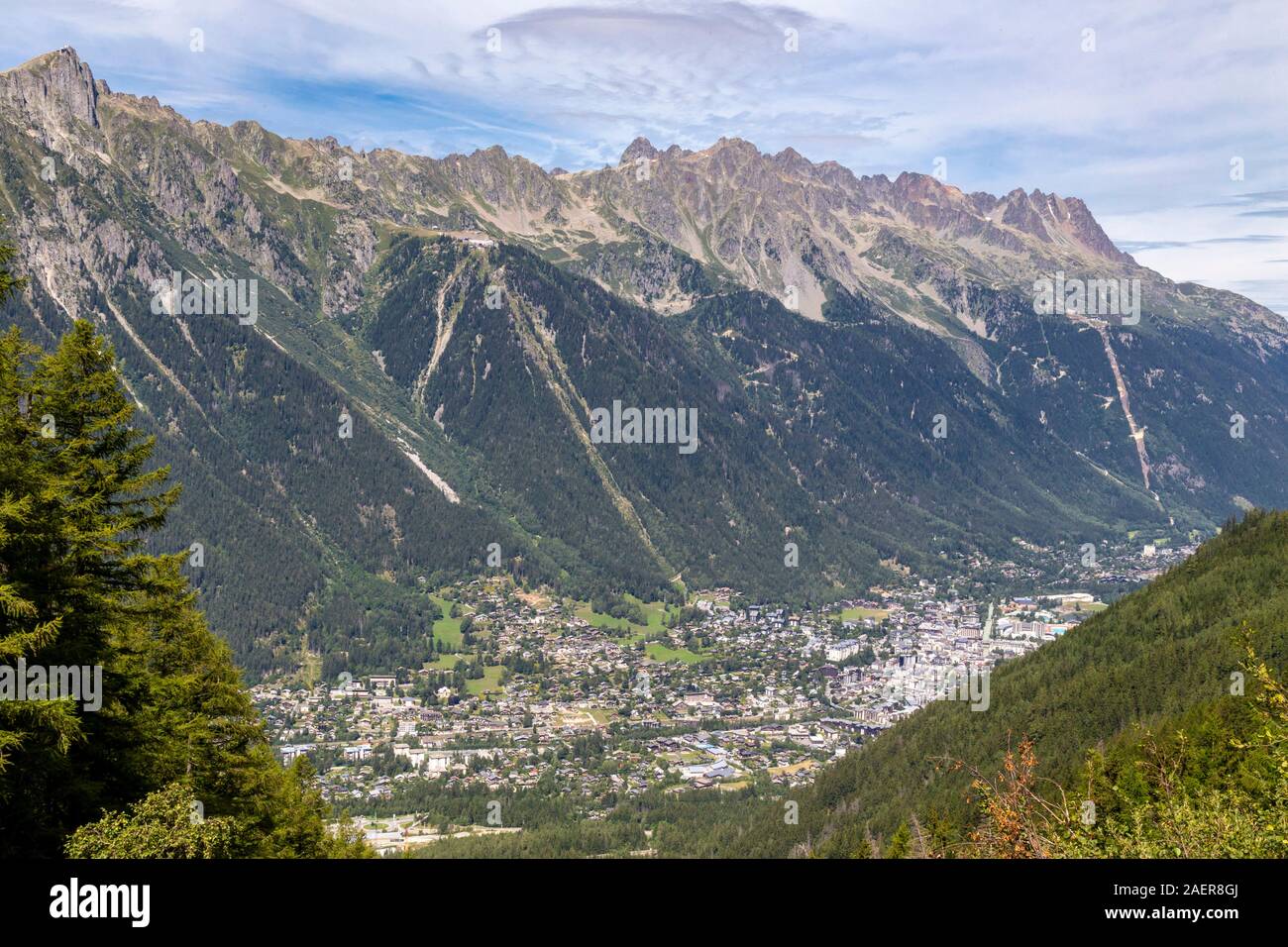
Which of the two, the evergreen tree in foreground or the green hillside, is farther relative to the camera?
the green hillside

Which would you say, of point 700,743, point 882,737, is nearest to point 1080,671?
point 882,737

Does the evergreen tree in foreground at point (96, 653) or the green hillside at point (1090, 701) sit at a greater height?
the evergreen tree in foreground at point (96, 653)

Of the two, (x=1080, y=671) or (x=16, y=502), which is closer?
(x=16, y=502)

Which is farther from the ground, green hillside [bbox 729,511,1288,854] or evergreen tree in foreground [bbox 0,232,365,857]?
evergreen tree in foreground [bbox 0,232,365,857]

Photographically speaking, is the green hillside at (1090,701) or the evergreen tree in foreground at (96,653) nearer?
the evergreen tree in foreground at (96,653)
